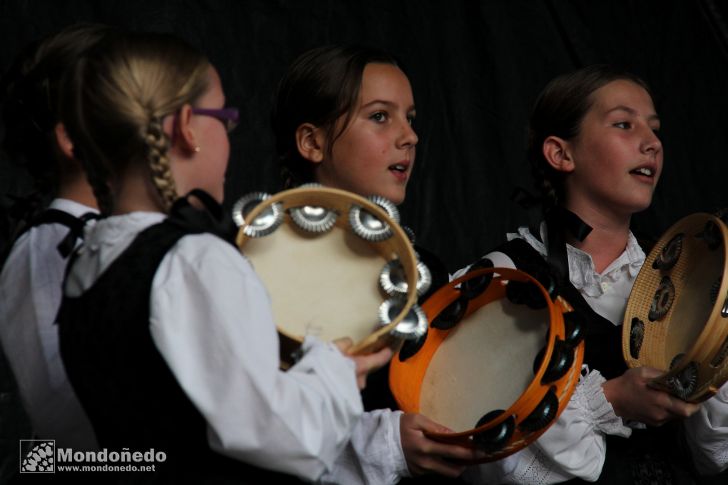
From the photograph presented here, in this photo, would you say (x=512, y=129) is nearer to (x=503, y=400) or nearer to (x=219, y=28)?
(x=219, y=28)

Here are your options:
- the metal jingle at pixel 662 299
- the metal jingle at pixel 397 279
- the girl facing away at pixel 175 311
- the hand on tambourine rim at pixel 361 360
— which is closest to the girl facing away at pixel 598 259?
→ the metal jingle at pixel 662 299

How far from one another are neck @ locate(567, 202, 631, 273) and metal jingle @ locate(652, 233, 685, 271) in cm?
23

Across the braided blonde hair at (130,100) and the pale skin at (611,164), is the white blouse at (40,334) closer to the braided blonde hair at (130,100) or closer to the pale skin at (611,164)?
the braided blonde hair at (130,100)

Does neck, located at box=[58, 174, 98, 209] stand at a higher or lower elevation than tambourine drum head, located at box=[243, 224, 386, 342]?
higher

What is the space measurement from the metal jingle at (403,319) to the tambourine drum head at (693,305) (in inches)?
23.8

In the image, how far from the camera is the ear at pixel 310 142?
2334 millimetres

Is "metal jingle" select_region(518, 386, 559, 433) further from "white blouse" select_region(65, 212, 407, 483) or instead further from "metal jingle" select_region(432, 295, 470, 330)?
"white blouse" select_region(65, 212, 407, 483)

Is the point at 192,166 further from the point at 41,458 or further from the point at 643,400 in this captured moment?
the point at 643,400

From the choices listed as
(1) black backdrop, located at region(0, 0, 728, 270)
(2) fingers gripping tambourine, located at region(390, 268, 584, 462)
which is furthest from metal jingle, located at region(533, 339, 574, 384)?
(1) black backdrop, located at region(0, 0, 728, 270)

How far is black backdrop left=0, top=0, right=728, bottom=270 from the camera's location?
3016 millimetres

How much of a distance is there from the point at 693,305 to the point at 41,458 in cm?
125

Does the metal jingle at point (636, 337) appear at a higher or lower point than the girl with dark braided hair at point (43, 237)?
lower

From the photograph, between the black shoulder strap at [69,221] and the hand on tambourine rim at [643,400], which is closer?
the black shoulder strap at [69,221]

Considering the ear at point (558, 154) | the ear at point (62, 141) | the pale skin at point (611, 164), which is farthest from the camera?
the ear at point (558, 154)
